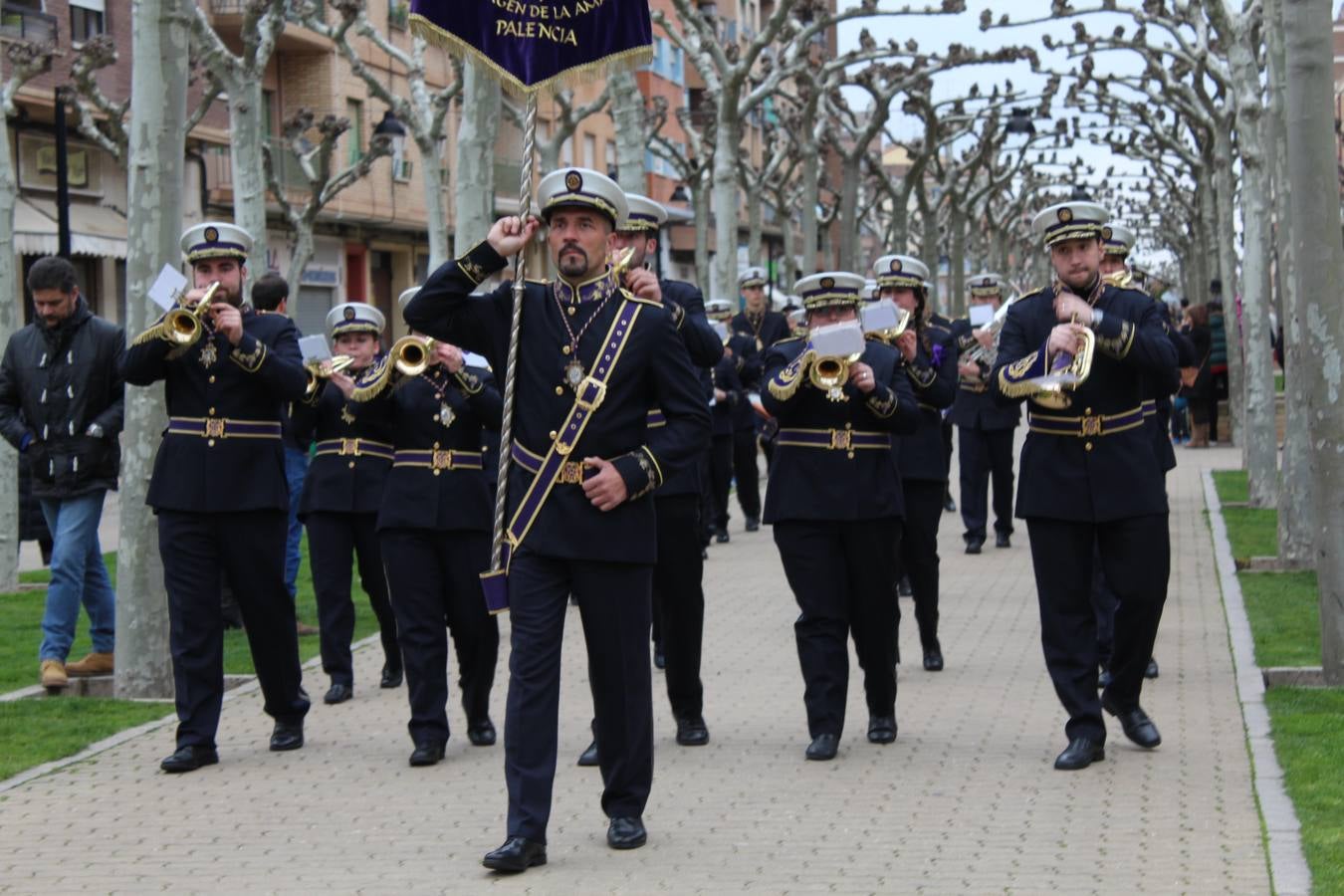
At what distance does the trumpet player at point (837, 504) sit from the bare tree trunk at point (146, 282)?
341 cm

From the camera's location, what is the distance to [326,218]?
157 feet

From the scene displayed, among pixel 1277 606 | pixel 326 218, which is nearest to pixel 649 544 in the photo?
pixel 1277 606

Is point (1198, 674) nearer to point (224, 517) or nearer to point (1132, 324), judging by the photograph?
point (1132, 324)

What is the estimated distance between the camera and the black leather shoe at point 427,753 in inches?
376

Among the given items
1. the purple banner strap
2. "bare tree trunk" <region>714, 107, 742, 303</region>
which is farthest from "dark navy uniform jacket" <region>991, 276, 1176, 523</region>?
"bare tree trunk" <region>714, 107, 742, 303</region>

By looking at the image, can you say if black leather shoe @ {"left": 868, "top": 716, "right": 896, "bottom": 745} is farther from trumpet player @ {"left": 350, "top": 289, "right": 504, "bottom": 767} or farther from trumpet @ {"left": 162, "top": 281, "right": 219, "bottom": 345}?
trumpet @ {"left": 162, "top": 281, "right": 219, "bottom": 345}

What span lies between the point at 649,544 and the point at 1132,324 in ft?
8.13

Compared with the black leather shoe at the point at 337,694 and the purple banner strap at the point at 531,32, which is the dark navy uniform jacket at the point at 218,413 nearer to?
the purple banner strap at the point at 531,32

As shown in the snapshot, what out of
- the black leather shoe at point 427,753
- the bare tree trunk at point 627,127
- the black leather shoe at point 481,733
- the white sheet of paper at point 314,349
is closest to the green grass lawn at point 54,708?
the black leather shoe at point 427,753

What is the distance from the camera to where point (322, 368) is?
432 inches

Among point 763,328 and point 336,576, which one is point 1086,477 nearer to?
point 336,576

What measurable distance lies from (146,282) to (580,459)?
469cm

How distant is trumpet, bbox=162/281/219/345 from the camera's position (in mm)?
9320

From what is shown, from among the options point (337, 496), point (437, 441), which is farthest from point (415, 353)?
point (337, 496)
